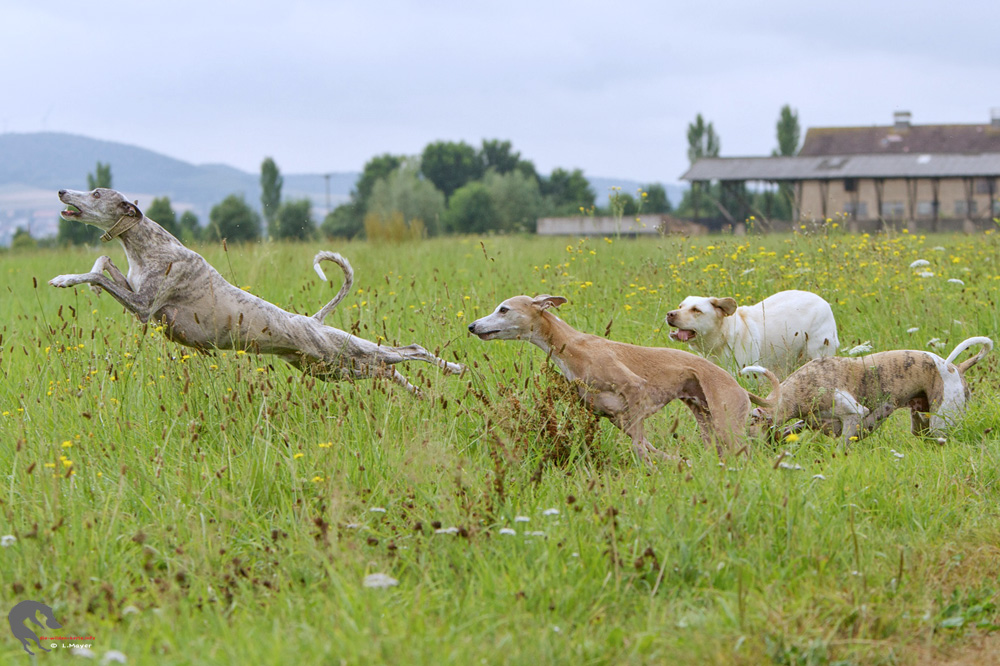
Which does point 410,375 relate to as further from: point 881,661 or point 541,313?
point 881,661

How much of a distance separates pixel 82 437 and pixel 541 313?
99.3 inches

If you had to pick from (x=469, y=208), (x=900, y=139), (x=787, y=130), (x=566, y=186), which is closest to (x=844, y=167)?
(x=900, y=139)

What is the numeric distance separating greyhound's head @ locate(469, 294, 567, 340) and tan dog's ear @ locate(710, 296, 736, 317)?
1919 millimetres

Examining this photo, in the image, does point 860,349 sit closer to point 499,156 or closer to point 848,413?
point 848,413

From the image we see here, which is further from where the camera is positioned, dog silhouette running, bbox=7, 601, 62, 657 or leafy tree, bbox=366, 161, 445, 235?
leafy tree, bbox=366, 161, 445, 235

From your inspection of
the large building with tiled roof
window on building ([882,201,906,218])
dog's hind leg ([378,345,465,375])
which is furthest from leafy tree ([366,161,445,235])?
dog's hind leg ([378,345,465,375])

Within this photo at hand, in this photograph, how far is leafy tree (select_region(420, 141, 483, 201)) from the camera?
98.2 m

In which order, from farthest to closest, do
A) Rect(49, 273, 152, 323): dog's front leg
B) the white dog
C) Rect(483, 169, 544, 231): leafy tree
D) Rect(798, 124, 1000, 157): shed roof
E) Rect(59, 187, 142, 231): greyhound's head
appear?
Rect(483, 169, 544, 231): leafy tree
Rect(798, 124, 1000, 157): shed roof
the white dog
Rect(59, 187, 142, 231): greyhound's head
Rect(49, 273, 152, 323): dog's front leg

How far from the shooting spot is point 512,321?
15.7ft

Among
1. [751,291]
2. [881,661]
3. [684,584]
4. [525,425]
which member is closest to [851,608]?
[881,661]

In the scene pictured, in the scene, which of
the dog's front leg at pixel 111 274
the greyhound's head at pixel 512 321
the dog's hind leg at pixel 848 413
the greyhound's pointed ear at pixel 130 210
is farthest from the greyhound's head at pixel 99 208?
the dog's hind leg at pixel 848 413

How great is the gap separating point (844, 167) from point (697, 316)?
39.3m

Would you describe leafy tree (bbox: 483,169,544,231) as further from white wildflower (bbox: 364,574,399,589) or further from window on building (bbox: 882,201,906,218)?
white wildflower (bbox: 364,574,399,589)

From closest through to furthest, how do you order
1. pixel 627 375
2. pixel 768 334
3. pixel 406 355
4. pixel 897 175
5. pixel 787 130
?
pixel 627 375
pixel 406 355
pixel 768 334
pixel 897 175
pixel 787 130
